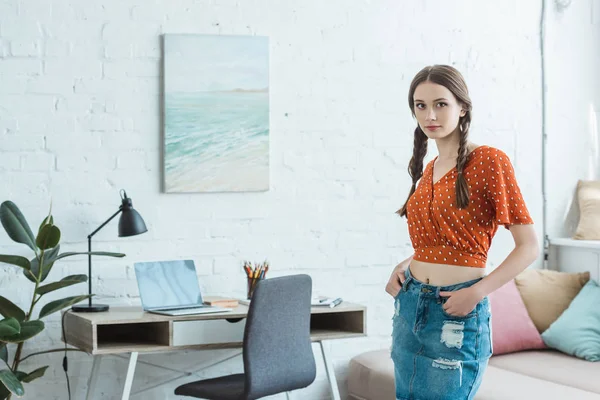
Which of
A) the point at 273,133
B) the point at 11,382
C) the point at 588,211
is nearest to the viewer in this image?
the point at 11,382

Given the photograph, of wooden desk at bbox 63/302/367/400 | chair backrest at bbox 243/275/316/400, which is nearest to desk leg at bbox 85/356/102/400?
wooden desk at bbox 63/302/367/400

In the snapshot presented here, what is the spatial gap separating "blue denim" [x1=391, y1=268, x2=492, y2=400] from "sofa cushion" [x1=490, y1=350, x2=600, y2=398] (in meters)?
1.38

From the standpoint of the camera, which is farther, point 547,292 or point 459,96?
point 547,292

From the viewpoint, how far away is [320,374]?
4.01m

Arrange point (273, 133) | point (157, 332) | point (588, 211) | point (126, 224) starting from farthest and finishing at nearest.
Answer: point (588, 211) → point (273, 133) → point (126, 224) → point (157, 332)

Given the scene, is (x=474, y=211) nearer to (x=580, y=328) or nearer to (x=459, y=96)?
(x=459, y=96)

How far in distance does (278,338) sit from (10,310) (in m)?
1.00

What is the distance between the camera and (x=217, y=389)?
10.4ft

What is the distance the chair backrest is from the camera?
309 centimetres

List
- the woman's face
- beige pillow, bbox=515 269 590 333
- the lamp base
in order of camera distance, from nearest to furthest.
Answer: the woman's face → the lamp base → beige pillow, bbox=515 269 590 333

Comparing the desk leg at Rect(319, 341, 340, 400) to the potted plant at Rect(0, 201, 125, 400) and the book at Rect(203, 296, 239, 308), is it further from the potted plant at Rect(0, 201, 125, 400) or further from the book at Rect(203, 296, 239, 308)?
the potted plant at Rect(0, 201, 125, 400)

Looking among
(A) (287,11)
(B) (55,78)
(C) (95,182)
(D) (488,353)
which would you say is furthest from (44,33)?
(D) (488,353)

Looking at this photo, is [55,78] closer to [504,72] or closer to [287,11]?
[287,11]

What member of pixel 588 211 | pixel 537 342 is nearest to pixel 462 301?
pixel 537 342
